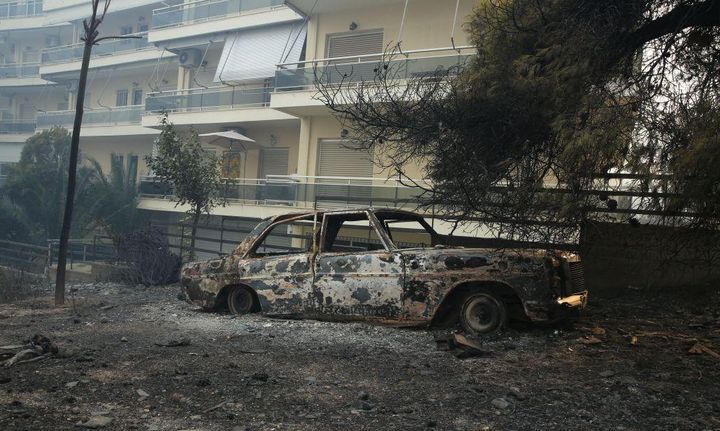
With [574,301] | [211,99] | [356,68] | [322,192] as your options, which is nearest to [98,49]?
[211,99]

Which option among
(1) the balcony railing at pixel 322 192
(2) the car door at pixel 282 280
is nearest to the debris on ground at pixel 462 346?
(2) the car door at pixel 282 280

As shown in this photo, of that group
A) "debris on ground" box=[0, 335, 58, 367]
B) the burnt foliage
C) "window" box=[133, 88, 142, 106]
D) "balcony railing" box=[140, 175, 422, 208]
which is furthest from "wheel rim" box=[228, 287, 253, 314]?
"window" box=[133, 88, 142, 106]

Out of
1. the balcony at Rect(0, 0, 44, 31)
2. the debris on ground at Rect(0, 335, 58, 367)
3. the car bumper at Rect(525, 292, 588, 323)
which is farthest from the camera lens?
the balcony at Rect(0, 0, 44, 31)

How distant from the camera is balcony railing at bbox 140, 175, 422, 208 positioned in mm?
14141

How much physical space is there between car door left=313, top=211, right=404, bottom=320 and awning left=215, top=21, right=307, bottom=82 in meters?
12.7

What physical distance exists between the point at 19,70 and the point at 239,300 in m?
34.1

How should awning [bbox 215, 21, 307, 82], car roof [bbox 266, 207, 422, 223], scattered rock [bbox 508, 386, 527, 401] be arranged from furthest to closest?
awning [bbox 215, 21, 307, 82] < car roof [bbox 266, 207, 422, 223] < scattered rock [bbox 508, 386, 527, 401]

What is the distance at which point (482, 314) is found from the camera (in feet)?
22.3

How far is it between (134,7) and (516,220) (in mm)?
27387

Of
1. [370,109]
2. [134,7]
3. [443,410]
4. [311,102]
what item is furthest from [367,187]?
[134,7]

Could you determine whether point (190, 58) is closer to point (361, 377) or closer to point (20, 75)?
point (20, 75)

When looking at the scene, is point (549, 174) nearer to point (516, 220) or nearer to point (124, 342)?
point (516, 220)

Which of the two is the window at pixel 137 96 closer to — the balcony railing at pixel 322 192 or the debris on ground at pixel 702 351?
the balcony railing at pixel 322 192

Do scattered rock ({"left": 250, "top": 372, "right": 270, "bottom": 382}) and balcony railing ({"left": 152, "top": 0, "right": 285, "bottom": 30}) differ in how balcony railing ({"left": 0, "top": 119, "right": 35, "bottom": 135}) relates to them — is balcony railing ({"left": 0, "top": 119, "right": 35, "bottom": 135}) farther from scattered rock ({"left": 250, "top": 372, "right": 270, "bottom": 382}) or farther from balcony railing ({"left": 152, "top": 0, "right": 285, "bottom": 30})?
scattered rock ({"left": 250, "top": 372, "right": 270, "bottom": 382})
